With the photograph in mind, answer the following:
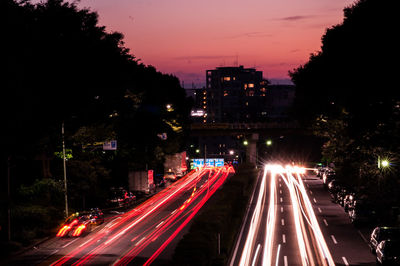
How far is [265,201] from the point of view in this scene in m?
59.7

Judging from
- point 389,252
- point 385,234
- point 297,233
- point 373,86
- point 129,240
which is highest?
point 373,86

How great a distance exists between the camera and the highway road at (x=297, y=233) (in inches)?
1223

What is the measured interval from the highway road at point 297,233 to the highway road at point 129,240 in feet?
16.9

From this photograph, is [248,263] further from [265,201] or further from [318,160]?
[318,160]

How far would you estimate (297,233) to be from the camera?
40125mm

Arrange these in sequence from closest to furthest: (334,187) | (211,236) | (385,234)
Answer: (211,236)
(385,234)
(334,187)

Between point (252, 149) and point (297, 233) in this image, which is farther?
point (252, 149)

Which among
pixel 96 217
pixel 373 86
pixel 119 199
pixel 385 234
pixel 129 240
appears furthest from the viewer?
pixel 119 199

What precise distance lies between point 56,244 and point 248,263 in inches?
553

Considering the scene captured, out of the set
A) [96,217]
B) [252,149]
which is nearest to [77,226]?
[96,217]

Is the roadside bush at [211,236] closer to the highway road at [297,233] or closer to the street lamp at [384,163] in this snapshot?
the highway road at [297,233]

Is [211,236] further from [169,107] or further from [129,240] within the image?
[169,107]

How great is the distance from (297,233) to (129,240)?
11962 mm

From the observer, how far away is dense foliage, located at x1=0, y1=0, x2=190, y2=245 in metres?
42.1
